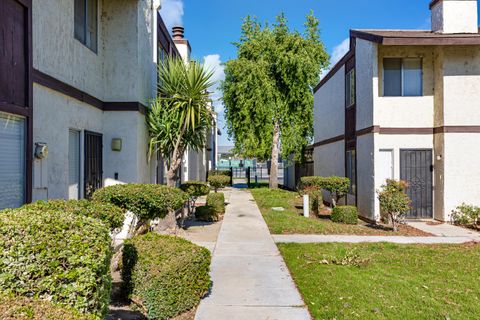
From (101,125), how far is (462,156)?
10.3 metres

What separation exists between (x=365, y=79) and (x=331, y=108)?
17.4 feet

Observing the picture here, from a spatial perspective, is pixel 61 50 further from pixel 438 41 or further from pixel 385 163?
pixel 438 41

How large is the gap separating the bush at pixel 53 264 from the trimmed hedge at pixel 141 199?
10.4ft

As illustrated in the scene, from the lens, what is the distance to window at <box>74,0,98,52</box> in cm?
813

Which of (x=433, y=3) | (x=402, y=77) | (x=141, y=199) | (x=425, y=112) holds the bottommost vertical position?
(x=141, y=199)

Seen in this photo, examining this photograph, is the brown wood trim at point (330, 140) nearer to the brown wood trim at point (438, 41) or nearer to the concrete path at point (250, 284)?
the brown wood trim at point (438, 41)

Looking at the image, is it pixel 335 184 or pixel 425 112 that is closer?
pixel 425 112

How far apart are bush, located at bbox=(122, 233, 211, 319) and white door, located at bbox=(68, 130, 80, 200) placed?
330 centimetres

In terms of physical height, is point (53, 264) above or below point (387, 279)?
above

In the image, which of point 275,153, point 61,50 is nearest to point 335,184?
point 61,50

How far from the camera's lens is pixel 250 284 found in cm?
577

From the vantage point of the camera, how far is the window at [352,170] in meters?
14.2

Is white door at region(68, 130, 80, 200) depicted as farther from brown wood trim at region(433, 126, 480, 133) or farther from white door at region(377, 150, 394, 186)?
brown wood trim at region(433, 126, 480, 133)

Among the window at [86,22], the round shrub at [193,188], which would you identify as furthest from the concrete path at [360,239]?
A: the window at [86,22]
